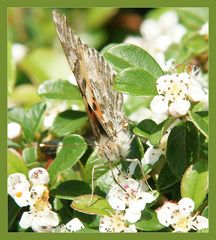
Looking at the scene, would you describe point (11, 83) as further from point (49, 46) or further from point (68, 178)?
point (49, 46)

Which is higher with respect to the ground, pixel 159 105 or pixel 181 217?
pixel 159 105

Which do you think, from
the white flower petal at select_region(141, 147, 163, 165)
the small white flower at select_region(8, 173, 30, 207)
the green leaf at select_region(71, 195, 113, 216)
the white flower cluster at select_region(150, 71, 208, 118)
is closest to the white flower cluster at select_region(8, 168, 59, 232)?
the small white flower at select_region(8, 173, 30, 207)

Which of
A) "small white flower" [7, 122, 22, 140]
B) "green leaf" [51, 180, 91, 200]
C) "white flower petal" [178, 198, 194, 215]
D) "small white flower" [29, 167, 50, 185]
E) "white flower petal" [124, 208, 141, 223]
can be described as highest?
"small white flower" [7, 122, 22, 140]

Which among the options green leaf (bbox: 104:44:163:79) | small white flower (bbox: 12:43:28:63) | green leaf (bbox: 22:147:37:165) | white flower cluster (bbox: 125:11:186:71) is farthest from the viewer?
small white flower (bbox: 12:43:28:63)

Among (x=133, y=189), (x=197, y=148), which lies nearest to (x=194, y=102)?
(x=197, y=148)

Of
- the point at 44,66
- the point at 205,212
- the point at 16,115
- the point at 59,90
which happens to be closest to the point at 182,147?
the point at 205,212

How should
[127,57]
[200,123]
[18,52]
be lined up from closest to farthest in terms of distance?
[200,123] → [127,57] → [18,52]

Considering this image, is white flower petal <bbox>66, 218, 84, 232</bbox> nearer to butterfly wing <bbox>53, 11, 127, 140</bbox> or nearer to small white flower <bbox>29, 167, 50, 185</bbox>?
small white flower <bbox>29, 167, 50, 185</bbox>

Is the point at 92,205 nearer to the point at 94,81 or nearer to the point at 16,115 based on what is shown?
the point at 94,81
